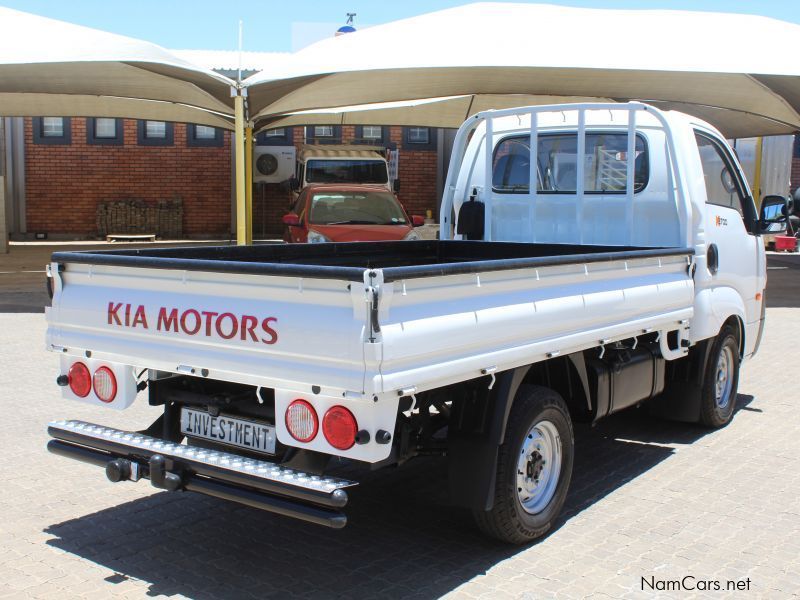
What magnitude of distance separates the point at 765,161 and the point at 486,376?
24.7m

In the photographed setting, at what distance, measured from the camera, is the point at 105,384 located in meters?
4.27

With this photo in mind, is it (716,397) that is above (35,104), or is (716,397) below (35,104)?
below

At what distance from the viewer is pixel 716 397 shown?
674 centimetres

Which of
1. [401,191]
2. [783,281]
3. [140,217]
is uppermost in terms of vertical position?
[401,191]

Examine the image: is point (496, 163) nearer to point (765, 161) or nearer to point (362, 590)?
point (362, 590)

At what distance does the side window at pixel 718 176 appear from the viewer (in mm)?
6488

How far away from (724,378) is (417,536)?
3391 mm

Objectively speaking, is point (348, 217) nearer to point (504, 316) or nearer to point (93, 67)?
point (93, 67)

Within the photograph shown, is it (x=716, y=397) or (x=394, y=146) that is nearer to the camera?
(x=716, y=397)

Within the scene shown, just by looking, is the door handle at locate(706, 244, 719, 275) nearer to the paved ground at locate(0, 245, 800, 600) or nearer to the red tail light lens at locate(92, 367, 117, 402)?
the paved ground at locate(0, 245, 800, 600)

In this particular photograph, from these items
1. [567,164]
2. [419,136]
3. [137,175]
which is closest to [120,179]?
[137,175]

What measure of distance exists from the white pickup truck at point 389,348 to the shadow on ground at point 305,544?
42 centimetres

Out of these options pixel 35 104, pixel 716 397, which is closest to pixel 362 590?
pixel 716 397

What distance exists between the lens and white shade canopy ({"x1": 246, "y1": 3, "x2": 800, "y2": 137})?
44.3 feet
